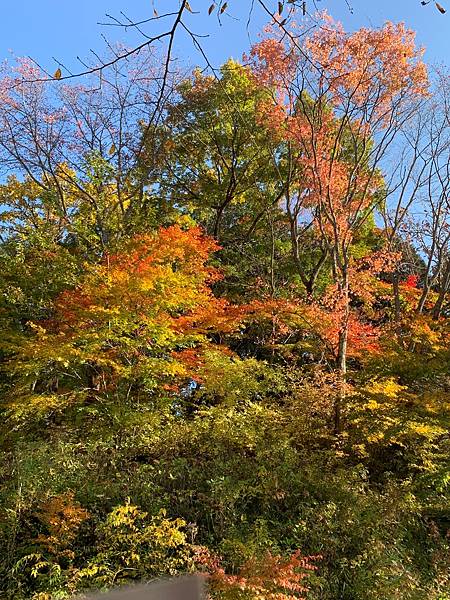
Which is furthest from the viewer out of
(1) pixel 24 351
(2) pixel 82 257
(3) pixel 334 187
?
(2) pixel 82 257

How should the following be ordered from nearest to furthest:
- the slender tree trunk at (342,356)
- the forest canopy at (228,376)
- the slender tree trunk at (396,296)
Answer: the forest canopy at (228,376)
the slender tree trunk at (342,356)
the slender tree trunk at (396,296)

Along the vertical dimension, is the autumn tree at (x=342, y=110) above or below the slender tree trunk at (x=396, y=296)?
above

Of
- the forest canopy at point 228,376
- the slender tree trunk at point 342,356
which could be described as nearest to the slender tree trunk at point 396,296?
the forest canopy at point 228,376

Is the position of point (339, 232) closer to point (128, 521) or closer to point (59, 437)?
point (59, 437)

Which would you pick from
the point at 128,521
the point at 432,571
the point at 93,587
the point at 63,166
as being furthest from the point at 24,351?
the point at 63,166

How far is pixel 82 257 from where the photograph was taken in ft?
41.2

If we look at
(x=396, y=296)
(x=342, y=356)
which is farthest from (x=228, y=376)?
(x=396, y=296)

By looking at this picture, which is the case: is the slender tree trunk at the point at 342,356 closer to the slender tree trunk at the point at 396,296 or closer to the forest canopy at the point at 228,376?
the forest canopy at the point at 228,376

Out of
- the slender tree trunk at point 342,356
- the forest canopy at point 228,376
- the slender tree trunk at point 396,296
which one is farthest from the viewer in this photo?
the slender tree trunk at point 396,296

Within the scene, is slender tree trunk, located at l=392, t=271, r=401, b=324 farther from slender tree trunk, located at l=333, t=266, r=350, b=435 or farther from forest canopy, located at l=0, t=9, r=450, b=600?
slender tree trunk, located at l=333, t=266, r=350, b=435

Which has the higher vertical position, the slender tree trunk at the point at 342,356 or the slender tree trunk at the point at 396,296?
the slender tree trunk at the point at 396,296

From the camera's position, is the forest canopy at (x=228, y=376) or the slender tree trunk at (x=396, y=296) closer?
the forest canopy at (x=228, y=376)

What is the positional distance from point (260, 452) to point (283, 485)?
1.90 ft

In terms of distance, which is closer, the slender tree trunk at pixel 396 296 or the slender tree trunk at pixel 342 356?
the slender tree trunk at pixel 342 356
